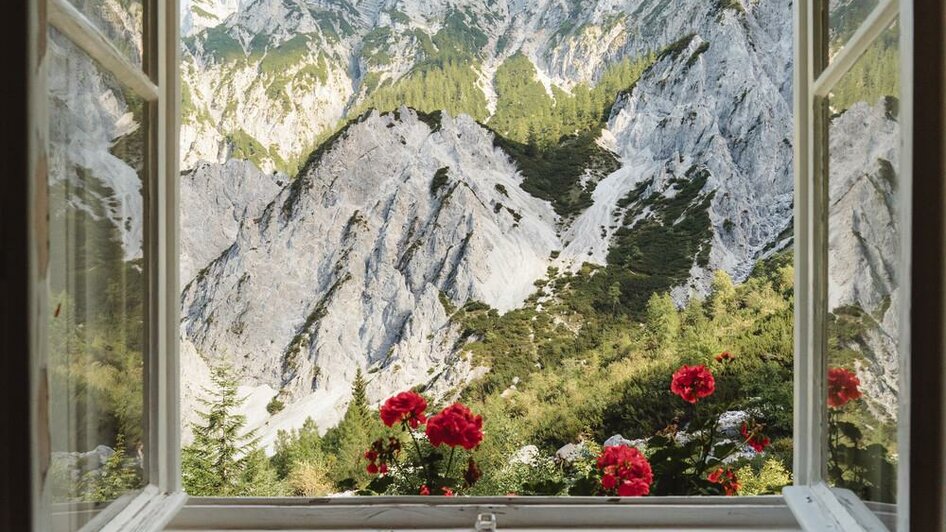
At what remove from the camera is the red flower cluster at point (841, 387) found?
654 millimetres

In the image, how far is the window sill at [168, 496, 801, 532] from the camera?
901 millimetres

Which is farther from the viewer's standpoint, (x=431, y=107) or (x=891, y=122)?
(x=431, y=107)

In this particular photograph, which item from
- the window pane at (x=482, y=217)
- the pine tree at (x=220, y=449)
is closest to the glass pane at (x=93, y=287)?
the pine tree at (x=220, y=449)

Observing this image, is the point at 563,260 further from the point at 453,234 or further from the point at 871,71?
the point at 871,71

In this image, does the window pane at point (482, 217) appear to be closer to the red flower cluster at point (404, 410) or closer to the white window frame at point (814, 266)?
the red flower cluster at point (404, 410)

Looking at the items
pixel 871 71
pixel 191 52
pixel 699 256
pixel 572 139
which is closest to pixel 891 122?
pixel 871 71

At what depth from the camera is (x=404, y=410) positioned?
1.42 meters

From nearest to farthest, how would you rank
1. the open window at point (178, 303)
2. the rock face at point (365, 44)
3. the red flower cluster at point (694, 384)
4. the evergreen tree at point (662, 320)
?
the open window at point (178, 303)
the red flower cluster at point (694, 384)
the evergreen tree at point (662, 320)
the rock face at point (365, 44)

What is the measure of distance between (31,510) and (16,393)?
3.3 inches

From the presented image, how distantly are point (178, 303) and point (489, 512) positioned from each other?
20.0 inches

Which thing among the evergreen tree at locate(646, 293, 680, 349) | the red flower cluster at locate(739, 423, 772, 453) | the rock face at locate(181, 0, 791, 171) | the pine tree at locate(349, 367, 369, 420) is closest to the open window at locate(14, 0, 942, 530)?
the red flower cluster at locate(739, 423, 772, 453)

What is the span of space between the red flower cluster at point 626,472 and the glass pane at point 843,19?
0.86 meters

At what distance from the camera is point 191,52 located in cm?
268

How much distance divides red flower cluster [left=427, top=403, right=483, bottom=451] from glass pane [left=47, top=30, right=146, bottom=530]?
0.67m
